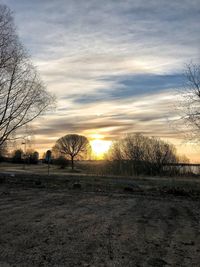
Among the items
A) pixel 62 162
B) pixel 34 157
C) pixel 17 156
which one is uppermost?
pixel 17 156

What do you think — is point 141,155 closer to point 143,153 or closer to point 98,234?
point 143,153

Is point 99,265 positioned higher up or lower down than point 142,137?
lower down

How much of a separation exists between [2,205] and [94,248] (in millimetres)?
5979

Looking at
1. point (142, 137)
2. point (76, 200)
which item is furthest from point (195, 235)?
point (142, 137)

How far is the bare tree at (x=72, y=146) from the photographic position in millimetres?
102125

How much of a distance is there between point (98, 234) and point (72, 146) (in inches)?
3760

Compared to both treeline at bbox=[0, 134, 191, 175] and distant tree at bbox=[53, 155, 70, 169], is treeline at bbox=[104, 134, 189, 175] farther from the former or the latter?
distant tree at bbox=[53, 155, 70, 169]

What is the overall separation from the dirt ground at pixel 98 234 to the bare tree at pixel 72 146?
→ 294 feet

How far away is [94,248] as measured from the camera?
6.80 meters

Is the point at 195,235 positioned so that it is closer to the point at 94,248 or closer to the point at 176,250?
the point at 176,250

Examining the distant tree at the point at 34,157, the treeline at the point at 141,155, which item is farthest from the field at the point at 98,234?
the distant tree at the point at 34,157

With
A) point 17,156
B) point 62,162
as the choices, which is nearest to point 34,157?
point 17,156

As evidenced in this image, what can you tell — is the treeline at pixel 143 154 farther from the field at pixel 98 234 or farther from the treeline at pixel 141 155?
the field at pixel 98 234

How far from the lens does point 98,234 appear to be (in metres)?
7.87
